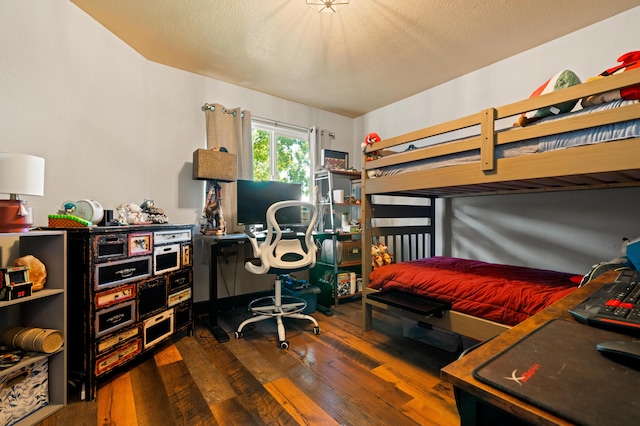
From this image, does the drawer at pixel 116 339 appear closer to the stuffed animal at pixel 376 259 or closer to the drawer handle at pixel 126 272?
the drawer handle at pixel 126 272

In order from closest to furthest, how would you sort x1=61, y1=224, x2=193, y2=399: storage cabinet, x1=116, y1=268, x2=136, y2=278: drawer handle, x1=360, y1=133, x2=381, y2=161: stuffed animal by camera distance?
x1=61, y1=224, x2=193, y2=399: storage cabinet, x1=116, y1=268, x2=136, y2=278: drawer handle, x1=360, y1=133, x2=381, y2=161: stuffed animal

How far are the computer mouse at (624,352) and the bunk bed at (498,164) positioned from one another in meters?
0.97

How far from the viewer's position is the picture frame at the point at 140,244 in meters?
1.76

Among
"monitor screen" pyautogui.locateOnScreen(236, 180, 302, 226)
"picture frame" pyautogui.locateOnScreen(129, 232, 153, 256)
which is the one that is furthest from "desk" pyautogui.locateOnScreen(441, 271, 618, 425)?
"monitor screen" pyautogui.locateOnScreen(236, 180, 302, 226)

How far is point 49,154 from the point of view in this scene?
1.74 m

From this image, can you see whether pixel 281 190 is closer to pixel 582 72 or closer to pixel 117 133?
pixel 117 133

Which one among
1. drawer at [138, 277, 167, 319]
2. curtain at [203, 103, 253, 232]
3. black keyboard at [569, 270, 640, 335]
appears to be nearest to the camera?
black keyboard at [569, 270, 640, 335]

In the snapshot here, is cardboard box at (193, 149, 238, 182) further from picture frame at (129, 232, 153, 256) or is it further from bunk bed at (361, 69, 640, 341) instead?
bunk bed at (361, 69, 640, 341)

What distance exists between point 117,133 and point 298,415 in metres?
2.39

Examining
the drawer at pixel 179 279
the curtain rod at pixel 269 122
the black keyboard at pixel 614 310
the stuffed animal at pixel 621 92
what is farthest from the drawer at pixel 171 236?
the stuffed animal at pixel 621 92

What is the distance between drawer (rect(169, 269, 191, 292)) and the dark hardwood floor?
431mm

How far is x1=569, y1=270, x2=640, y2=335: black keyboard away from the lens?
62 cm

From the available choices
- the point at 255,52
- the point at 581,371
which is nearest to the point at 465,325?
the point at 581,371

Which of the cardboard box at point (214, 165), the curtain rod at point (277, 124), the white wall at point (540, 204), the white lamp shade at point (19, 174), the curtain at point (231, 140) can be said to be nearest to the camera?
the white lamp shade at point (19, 174)
